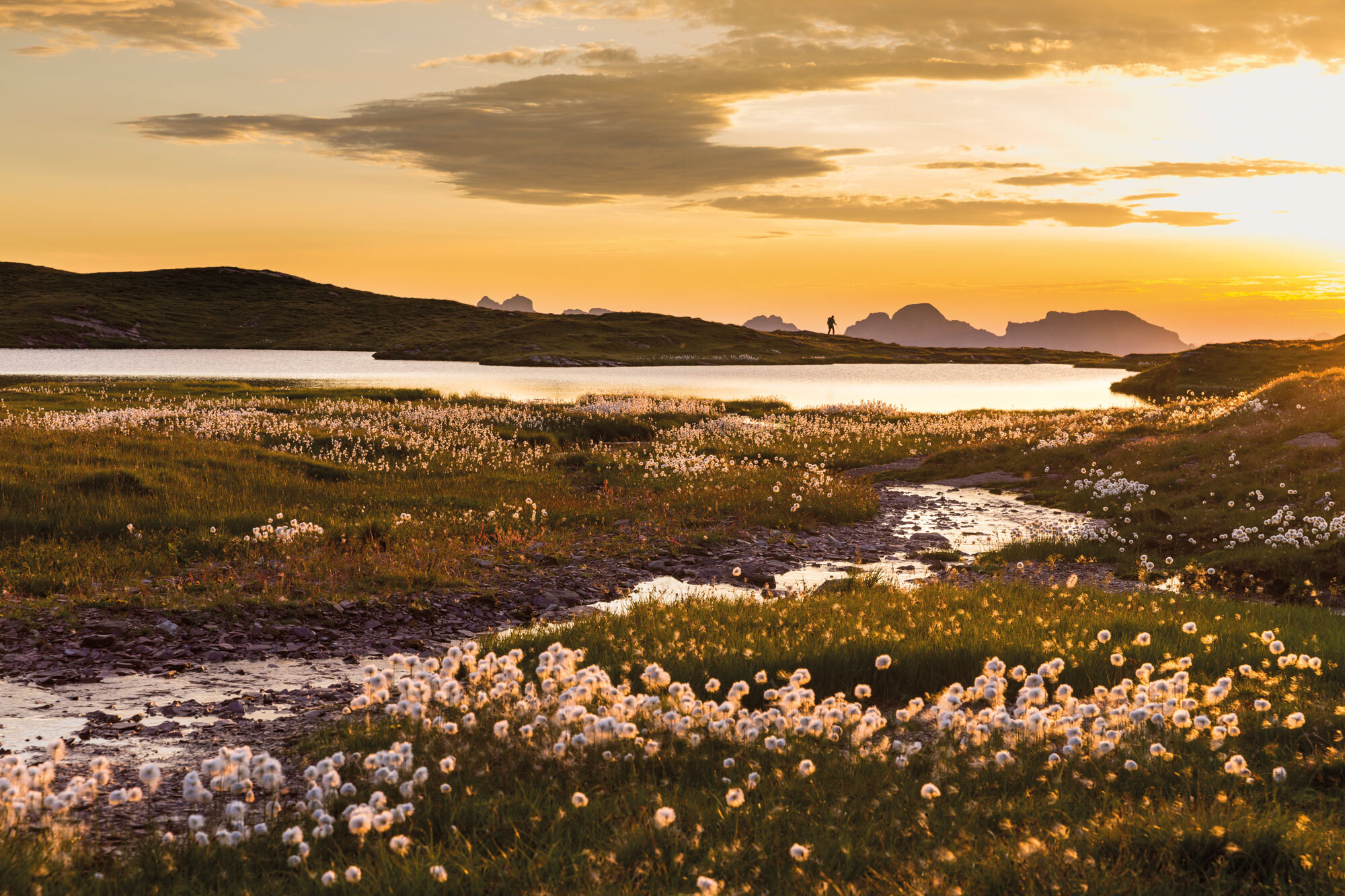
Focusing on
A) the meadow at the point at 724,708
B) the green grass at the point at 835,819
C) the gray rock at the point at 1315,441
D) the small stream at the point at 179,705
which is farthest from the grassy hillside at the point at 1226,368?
the small stream at the point at 179,705

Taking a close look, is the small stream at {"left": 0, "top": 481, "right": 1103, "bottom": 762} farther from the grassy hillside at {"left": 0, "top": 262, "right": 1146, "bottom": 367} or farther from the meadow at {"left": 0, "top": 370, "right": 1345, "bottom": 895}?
the grassy hillside at {"left": 0, "top": 262, "right": 1146, "bottom": 367}

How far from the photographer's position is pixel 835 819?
5555 millimetres

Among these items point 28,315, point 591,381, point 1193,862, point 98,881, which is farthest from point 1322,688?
point 28,315

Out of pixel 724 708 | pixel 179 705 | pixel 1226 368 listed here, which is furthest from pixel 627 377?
pixel 724 708

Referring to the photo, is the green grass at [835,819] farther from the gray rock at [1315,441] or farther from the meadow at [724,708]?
the gray rock at [1315,441]

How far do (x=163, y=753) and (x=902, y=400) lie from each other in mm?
69998

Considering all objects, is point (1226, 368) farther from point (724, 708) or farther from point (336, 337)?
point (336, 337)

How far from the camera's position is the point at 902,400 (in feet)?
240

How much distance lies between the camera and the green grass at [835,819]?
485cm

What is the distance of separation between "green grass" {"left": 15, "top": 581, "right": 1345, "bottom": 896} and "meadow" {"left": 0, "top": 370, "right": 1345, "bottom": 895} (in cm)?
3

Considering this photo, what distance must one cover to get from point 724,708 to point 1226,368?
89334 millimetres

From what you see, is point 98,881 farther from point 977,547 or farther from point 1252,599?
point 977,547

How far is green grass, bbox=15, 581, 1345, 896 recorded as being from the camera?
485cm

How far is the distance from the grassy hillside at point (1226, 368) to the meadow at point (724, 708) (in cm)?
5995
